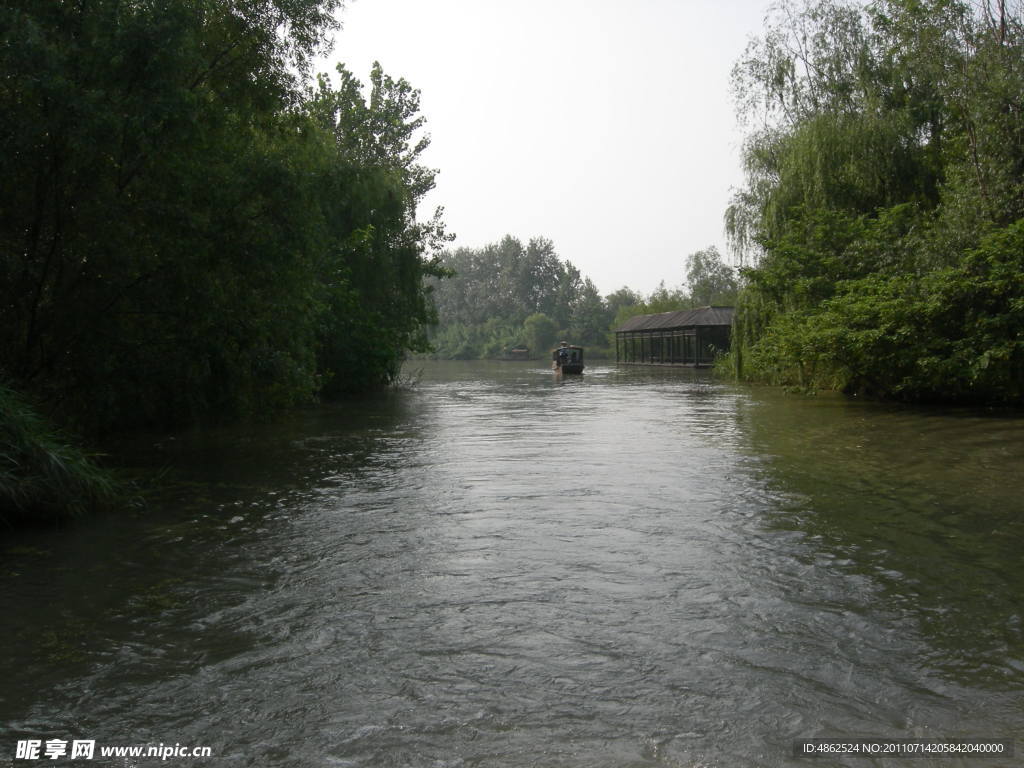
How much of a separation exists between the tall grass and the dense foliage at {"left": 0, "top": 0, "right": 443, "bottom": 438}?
8.24 feet

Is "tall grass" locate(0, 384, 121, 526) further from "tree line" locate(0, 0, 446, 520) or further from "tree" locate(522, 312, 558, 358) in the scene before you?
"tree" locate(522, 312, 558, 358)

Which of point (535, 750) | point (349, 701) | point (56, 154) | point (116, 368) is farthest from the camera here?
point (116, 368)

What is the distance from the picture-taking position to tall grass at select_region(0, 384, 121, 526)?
820cm

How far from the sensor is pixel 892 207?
965 inches

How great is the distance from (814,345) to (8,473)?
19.0 metres

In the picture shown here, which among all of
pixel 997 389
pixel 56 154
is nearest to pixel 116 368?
pixel 56 154

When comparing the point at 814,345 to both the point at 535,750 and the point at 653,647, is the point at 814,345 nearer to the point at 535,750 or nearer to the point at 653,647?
the point at 653,647

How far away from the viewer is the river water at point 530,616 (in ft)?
13.2

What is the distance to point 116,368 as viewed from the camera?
12.9 m

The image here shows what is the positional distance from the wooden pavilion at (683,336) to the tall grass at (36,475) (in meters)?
→ 39.4

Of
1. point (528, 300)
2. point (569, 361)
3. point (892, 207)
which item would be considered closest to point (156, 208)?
point (892, 207)

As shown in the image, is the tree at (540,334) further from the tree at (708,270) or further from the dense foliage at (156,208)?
the dense foliage at (156,208)

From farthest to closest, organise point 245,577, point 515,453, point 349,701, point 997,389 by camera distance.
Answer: point 997,389 → point 515,453 → point 245,577 → point 349,701

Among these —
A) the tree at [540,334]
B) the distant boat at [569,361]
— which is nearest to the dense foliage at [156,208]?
the distant boat at [569,361]
